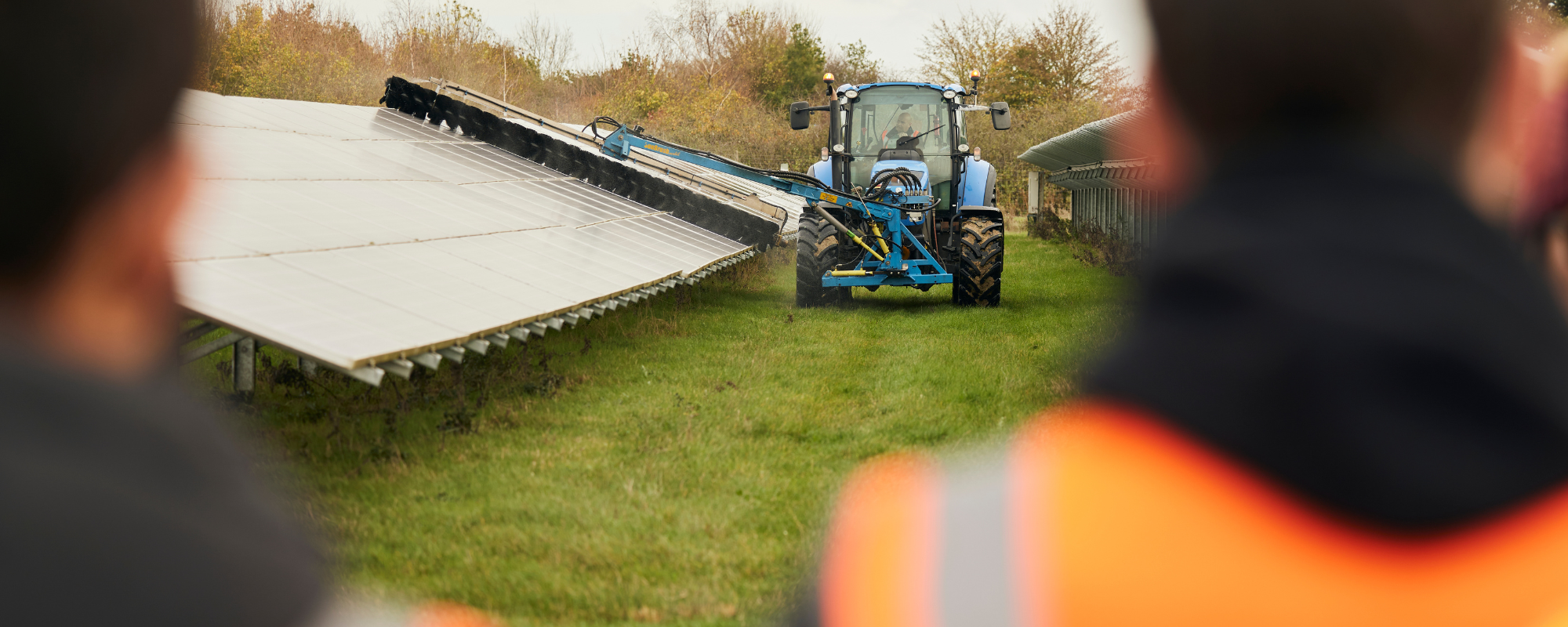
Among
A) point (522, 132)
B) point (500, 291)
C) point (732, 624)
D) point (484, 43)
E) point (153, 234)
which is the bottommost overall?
point (732, 624)

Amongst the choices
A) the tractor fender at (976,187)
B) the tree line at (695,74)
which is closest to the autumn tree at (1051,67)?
the tree line at (695,74)

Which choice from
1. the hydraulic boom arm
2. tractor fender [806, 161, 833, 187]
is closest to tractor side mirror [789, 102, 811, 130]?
the hydraulic boom arm

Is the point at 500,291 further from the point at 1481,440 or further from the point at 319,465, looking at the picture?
the point at 1481,440

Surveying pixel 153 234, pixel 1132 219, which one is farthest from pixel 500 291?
pixel 1132 219

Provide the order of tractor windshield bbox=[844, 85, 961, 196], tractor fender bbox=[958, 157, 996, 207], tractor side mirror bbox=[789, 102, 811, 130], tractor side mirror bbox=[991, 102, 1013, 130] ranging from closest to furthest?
tractor side mirror bbox=[789, 102, 811, 130]
tractor side mirror bbox=[991, 102, 1013, 130]
tractor windshield bbox=[844, 85, 961, 196]
tractor fender bbox=[958, 157, 996, 207]

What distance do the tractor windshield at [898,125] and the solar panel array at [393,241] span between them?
2.13 m

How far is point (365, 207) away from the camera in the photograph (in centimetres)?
796

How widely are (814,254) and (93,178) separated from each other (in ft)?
37.3

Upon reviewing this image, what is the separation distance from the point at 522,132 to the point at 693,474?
8591 millimetres

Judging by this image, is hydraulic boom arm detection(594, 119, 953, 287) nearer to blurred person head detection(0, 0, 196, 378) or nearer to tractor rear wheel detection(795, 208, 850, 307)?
tractor rear wheel detection(795, 208, 850, 307)

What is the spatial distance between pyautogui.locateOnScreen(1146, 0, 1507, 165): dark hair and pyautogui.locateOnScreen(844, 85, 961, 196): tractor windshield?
13128 millimetres

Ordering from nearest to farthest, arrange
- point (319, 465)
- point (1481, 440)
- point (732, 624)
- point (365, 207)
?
point (1481, 440)
point (732, 624)
point (319, 465)
point (365, 207)

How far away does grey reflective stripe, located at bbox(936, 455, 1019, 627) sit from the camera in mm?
502

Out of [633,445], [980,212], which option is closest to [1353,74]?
[633,445]
